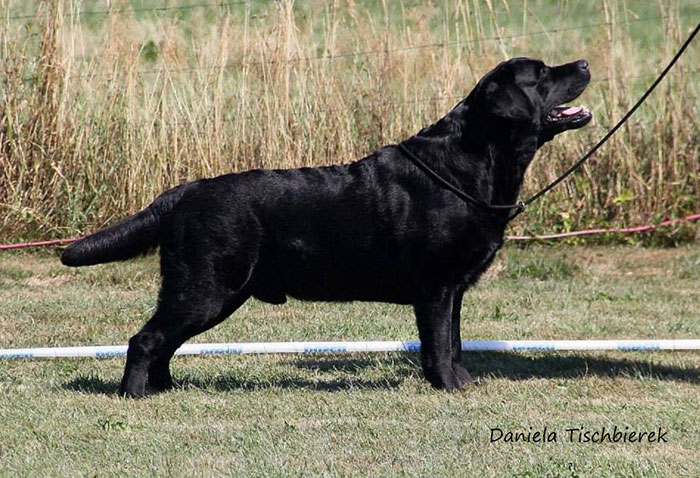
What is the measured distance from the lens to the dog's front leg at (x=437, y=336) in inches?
216

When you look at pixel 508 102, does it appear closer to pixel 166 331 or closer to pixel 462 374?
pixel 462 374

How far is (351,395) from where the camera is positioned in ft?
18.1

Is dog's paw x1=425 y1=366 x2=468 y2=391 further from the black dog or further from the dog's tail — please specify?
the dog's tail

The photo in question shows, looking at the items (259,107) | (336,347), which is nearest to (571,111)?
(336,347)

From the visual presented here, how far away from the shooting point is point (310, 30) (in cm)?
991

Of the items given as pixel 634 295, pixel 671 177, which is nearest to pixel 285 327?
pixel 634 295

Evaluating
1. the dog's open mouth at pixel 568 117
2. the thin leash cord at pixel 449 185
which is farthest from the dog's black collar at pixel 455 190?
Result: the dog's open mouth at pixel 568 117

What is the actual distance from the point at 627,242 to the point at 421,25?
2618 mm

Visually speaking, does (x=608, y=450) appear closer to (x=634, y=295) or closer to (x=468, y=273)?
(x=468, y=273)

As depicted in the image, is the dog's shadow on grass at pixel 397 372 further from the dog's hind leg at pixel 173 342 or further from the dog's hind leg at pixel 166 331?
the dog's hind leg at pixel 166 331

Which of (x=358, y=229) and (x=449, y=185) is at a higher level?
(x=449, y=185)

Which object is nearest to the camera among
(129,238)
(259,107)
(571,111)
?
(129,238)

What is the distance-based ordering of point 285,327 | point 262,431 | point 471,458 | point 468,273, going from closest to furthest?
point 471,458 → point 262,431 → point 468,273 → point 285,327

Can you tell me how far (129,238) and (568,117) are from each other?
2.23m
